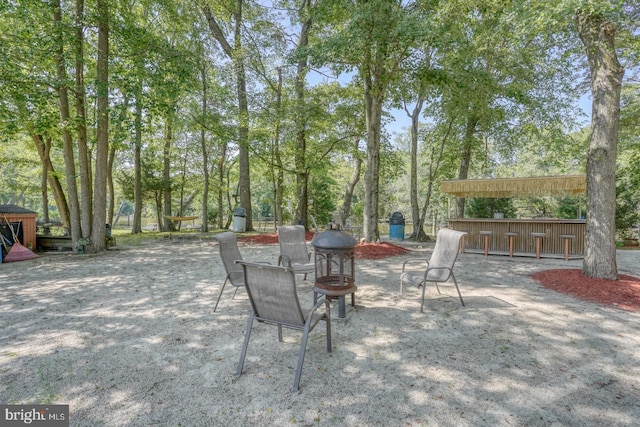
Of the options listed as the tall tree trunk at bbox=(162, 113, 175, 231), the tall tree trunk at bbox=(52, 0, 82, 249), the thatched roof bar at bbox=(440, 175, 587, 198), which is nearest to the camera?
the tall tree trunk at bbox=(52, 0, 82, 249)

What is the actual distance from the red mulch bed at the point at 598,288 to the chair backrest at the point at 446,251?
6.81ft

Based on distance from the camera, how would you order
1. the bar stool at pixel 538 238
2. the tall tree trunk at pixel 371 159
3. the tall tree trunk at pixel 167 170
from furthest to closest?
the tall tree trunk at pixel 167 170 < the tall tree trunk at pixel 371 159 < the bar stool at pixel 538 238

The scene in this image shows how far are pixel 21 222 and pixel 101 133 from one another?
3.16 metres

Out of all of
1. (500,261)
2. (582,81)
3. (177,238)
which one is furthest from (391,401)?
(582,81)

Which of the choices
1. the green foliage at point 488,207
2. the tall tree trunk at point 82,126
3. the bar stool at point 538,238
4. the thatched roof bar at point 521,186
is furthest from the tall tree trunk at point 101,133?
the green foliage at point 488,207

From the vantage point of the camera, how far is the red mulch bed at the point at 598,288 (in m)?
4.19

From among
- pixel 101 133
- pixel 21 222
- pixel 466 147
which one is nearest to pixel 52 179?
pixel 21 222

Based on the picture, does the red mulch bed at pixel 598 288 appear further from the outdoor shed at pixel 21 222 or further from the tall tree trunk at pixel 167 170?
the tall tree trunk at pixel 167 170

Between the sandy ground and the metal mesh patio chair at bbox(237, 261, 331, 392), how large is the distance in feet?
1.18

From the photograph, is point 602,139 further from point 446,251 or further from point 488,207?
point 488,207

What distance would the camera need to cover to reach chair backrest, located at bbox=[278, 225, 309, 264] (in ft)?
17.4

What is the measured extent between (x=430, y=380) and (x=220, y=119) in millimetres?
12833

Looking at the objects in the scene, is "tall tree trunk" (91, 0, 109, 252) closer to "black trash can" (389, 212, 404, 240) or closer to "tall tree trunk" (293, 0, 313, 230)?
"tall tree trunk" (293, 0, 313, 230)

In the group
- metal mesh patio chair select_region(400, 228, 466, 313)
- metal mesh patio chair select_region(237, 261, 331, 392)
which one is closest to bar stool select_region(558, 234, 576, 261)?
metal mesh patio chair select_region(400, 228, 466, 313)
